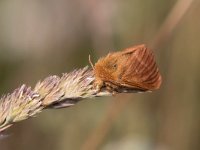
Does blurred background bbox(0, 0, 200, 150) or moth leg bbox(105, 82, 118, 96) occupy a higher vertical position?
blurred background bbox(0, 0, 200, 150)

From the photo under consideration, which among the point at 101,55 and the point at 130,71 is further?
the point at 101,55

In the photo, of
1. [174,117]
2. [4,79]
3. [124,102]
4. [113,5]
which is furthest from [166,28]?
[4,79]

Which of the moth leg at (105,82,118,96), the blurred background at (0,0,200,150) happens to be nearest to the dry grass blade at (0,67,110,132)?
the moth leg at (105,82,118,96)

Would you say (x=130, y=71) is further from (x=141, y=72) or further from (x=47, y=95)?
(x=47, y=95)

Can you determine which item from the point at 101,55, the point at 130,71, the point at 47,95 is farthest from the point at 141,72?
the point at 101,55

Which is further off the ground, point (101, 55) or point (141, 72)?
point (101, 55)

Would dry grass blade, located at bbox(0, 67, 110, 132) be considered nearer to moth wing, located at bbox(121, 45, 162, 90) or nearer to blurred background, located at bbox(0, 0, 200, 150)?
moth wing, located at bbox(121, 45, 162, 90)
